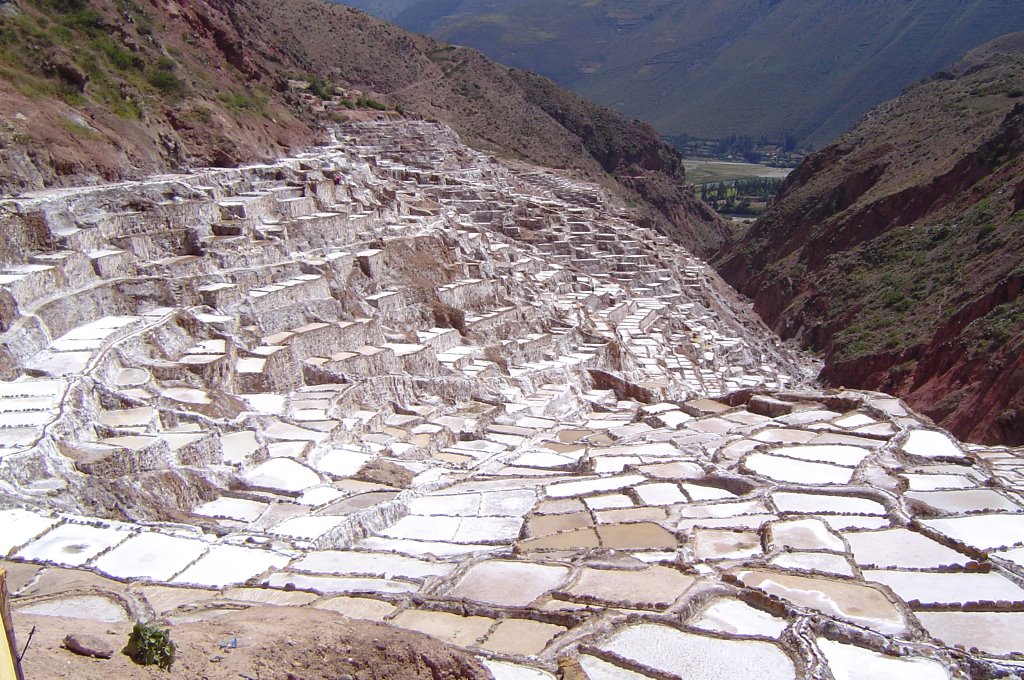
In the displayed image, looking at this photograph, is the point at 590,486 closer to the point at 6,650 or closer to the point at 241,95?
the point at 6,650

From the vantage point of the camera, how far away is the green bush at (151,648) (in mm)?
6047

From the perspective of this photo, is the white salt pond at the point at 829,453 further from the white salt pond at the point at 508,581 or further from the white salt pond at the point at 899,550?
the white salt pond at the point at 508,581

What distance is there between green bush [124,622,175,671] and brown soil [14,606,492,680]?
0.06m

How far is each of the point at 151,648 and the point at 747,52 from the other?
181198 millimetres

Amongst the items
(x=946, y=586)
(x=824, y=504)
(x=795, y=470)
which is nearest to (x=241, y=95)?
(x=795, y=470)

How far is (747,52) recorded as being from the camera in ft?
566

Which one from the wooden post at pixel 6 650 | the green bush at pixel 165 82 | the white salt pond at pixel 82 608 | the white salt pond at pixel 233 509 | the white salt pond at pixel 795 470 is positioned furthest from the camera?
the green bush at pixel 165 82

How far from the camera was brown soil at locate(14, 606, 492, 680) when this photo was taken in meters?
5.95

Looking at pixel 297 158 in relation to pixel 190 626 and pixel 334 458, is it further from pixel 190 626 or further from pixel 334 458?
pixel 190 626

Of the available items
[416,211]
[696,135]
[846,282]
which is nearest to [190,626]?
[416,211]

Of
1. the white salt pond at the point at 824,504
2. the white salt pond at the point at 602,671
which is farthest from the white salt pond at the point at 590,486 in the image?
the white salt pond at the point at 602,671

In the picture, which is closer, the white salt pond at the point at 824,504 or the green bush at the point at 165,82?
the white salt pond at the point at 824,504

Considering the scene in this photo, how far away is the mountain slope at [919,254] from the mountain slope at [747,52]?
79059 mm

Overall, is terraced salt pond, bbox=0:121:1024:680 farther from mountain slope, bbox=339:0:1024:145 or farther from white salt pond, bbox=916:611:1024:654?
mountain slope, bbox=339:0:1024:145
